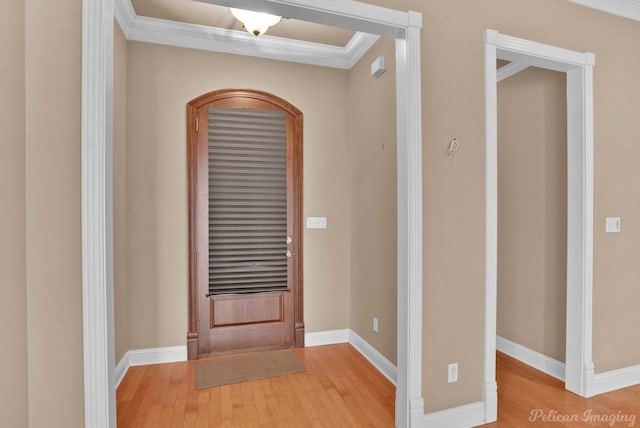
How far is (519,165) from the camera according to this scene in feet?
9.71

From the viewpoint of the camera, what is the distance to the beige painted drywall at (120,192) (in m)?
2.54

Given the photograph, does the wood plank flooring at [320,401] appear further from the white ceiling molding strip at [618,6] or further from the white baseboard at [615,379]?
the white ceiling molding strip at [618,6]

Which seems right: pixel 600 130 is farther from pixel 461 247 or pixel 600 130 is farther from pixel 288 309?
pixel 288 309

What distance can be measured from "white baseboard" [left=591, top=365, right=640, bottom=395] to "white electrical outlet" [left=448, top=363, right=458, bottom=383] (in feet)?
3.87

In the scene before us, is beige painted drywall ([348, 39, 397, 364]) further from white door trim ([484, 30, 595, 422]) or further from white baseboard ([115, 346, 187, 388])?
white baseboard ([115, 346, 187, 388])

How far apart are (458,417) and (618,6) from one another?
3.01 metres

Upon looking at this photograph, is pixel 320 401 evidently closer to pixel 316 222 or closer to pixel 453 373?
pixel 453 373

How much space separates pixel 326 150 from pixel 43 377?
269cm

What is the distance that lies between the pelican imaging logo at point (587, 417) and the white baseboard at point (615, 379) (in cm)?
24

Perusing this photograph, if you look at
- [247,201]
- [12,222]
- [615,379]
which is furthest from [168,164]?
[615,379]

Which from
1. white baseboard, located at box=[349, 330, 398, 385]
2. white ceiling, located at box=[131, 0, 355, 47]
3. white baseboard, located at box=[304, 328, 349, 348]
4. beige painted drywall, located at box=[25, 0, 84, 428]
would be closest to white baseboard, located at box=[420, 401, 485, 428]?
white baseboard, located at box=[349, 330, 398, 385]

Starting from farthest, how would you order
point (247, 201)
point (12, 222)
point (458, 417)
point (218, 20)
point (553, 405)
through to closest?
point (247, 201) < point (218, 20) < point (553, 405) < point (458, 417) < point (12, 222)

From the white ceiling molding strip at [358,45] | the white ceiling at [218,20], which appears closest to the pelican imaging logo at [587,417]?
the white ceiling molding strip at [358,45]

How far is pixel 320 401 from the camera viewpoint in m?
2.33
